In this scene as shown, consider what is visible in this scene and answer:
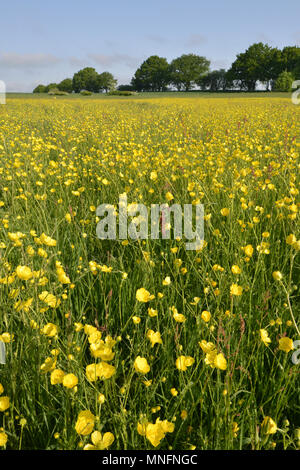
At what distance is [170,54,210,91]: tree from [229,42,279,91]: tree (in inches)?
481

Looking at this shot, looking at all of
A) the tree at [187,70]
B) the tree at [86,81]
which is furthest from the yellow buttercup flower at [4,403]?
the tree at [86,81]

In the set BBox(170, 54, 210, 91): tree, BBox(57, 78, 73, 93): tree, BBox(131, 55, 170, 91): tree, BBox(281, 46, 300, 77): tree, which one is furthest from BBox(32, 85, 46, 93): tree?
BBox(281, 46, 300, 77): tree

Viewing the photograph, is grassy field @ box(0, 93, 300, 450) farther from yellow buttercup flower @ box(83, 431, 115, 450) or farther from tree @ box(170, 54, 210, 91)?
tree @ box(170, 54, 210, 91)

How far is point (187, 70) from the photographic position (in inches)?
2884

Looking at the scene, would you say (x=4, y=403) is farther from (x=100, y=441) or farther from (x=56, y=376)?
(x=100, y=441)

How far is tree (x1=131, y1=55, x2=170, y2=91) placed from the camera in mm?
74688

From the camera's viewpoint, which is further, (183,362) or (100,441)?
(183,362)

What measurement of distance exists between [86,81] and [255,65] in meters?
42.2

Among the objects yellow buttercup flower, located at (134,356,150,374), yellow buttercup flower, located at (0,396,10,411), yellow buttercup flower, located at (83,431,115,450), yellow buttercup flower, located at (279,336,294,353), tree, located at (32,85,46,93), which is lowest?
yellow buttercup flower, located at (83,431,115,450)

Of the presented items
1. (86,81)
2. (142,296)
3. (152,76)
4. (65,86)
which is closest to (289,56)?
(152,76)

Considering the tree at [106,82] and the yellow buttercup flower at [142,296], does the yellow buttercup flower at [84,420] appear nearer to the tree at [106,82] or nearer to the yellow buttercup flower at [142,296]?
the yellow buttercup flower at [142,296]
